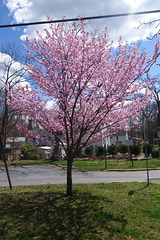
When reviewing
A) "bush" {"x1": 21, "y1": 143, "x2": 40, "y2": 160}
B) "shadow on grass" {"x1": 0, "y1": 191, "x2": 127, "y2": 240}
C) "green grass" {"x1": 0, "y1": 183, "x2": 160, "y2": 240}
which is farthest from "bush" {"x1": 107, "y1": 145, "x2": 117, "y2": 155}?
"shadow on grass" {"x1": 0, "y1": 191, "x2": 127, "y2": 240}

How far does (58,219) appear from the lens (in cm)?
458

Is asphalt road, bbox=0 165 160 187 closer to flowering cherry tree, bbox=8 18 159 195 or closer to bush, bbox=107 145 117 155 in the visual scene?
flowering cherry tree, bbox=8 18 159 195

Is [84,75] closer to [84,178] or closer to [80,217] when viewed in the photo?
[80,217]

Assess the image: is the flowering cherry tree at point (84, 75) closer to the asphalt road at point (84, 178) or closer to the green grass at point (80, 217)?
the green grass at point (80, 217)

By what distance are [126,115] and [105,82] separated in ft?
5.00

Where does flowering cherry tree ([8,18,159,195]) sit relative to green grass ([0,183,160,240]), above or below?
above

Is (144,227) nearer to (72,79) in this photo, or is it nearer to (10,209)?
(10,209)

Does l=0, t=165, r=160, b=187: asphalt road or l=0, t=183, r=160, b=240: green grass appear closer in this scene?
l=0, t=183, r=160, b=240: green grass

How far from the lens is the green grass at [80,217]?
154 inches

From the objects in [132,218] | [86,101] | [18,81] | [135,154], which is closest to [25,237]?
[132,218]

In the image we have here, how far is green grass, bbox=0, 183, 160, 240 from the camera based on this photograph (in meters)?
3.91

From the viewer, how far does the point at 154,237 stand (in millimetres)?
3785

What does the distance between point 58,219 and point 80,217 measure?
1.79 ft

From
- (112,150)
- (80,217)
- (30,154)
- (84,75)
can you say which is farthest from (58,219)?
(30,154)
